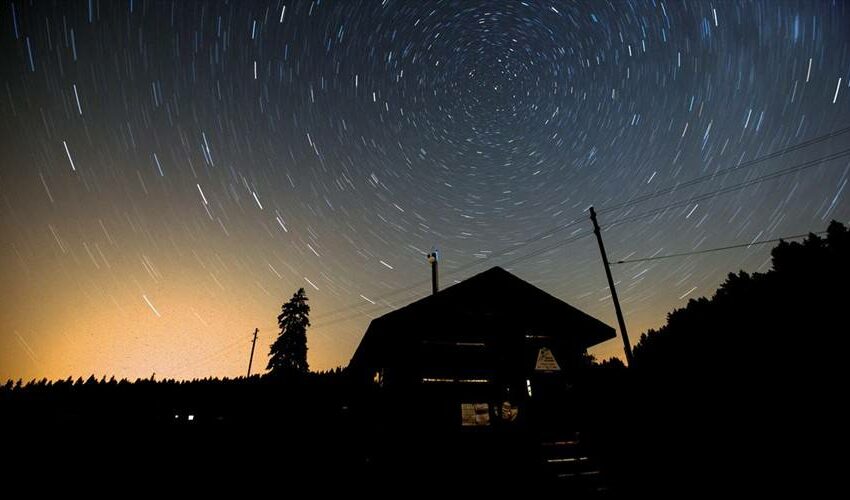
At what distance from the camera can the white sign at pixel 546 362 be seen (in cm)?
1032

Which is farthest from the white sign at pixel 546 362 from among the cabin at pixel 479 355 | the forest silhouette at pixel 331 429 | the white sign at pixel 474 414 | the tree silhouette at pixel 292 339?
the tree silhouette at pixel 292 339

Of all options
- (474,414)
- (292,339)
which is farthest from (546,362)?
(292,339)

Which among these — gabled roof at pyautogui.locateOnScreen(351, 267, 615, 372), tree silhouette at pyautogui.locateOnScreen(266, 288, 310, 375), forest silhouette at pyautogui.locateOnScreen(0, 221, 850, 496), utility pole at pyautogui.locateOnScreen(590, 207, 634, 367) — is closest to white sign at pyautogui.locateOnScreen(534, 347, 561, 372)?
gabled roof at pyautogui.locateOnScreen(351, 267, 615, 372)

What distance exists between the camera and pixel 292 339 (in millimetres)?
36156

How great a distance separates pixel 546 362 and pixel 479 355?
2.06m

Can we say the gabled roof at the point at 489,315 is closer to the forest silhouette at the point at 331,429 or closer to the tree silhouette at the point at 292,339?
the forest silhouette at the point at 331,429

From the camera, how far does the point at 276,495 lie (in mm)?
9875

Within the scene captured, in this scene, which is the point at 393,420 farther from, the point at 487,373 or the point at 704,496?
the point at 704,496

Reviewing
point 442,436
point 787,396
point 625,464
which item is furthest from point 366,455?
point 787,396

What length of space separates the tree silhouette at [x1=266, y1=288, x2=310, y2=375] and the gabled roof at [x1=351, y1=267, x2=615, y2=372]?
88.5ft

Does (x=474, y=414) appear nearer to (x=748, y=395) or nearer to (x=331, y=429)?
Answer: (x=331, y=429)

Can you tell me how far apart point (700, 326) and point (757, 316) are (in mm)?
4532

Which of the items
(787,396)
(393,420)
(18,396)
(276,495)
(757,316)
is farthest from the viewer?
(757,316)

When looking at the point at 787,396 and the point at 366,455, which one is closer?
the point at 366,455
